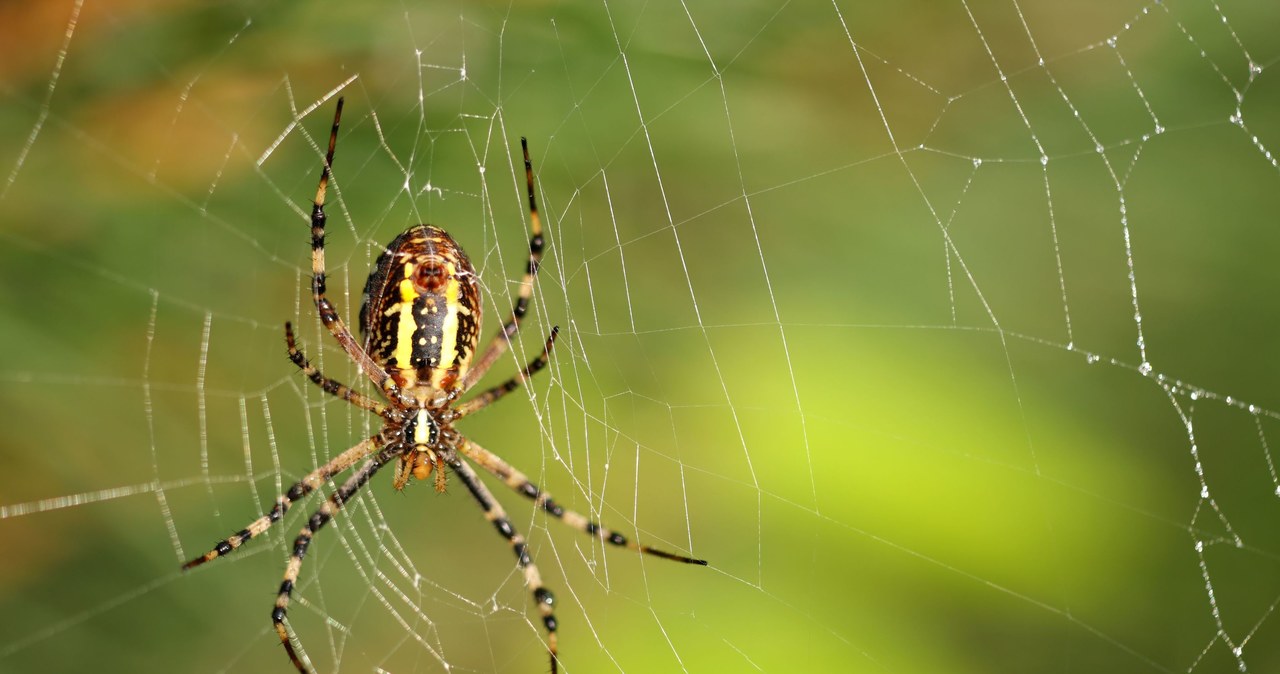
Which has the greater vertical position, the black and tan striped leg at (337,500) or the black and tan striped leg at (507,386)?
the black and tan striped leg at (507,386)

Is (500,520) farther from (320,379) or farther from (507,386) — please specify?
(320,379)

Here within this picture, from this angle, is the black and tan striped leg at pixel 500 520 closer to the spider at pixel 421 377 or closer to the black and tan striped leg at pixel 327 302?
the spider at pixel 421 377

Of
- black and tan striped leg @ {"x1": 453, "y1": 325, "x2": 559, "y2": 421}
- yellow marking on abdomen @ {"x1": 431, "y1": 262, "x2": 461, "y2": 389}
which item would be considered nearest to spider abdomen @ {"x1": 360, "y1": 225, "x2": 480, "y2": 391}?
yellow marking on abdomen @ {"x1": 431, "y1": 262, "x2": 461, "y2": 389}

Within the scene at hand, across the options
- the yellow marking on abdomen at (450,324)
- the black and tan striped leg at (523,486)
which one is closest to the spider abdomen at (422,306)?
the yellow marking on abdomen at (450,324)

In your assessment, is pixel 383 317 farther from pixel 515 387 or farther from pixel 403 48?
pixel 403 48

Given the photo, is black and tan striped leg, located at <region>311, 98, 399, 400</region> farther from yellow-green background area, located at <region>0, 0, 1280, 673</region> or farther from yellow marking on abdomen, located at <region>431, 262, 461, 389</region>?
yellow marking on abdomen, located at <region>431, 262, 461, 389</region>

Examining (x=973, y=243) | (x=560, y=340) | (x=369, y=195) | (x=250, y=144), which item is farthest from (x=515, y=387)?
(x=973, y=243)
